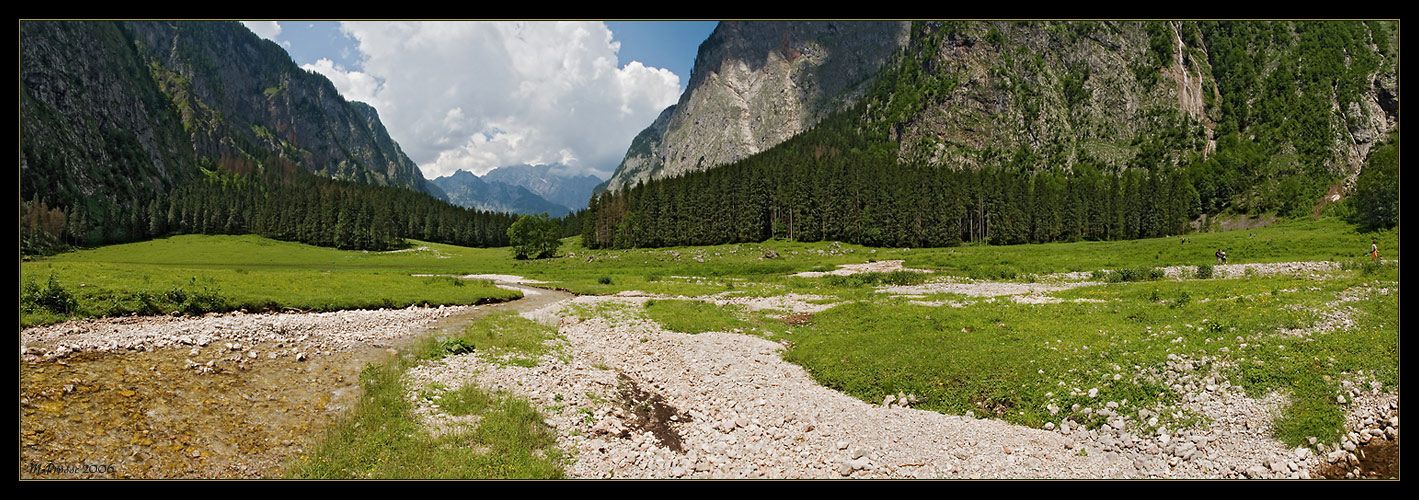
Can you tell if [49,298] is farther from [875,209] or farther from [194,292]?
[875,209]

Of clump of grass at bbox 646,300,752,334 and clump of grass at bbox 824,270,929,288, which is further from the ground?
clump of grass at bbox 824,270,929,288

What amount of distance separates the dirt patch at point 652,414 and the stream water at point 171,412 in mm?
7363

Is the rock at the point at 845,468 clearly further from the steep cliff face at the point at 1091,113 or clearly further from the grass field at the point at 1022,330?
Answer: the steep cliff face at the point at 1091,113

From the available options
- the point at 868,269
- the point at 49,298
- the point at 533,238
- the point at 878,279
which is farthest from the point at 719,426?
the point at 533,238

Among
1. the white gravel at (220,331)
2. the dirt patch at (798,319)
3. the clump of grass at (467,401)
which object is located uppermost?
the white gravel at (220,331)

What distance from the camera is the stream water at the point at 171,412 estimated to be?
32.6ft

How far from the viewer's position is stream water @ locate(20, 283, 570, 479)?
993 cm

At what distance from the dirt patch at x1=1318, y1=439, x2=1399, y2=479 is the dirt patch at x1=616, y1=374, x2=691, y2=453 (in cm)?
1247

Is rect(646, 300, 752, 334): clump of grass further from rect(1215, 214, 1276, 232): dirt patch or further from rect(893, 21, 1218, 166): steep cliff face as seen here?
rect(893, 21, 1218, 166): steep cliff face

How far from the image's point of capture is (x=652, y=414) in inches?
563

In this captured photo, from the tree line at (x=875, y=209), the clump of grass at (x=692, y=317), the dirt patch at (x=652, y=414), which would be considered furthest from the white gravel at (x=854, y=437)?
the tree line at (x=875, y=209)

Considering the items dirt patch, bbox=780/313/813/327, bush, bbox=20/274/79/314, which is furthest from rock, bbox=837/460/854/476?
bush, bbox=20/274/79/314
